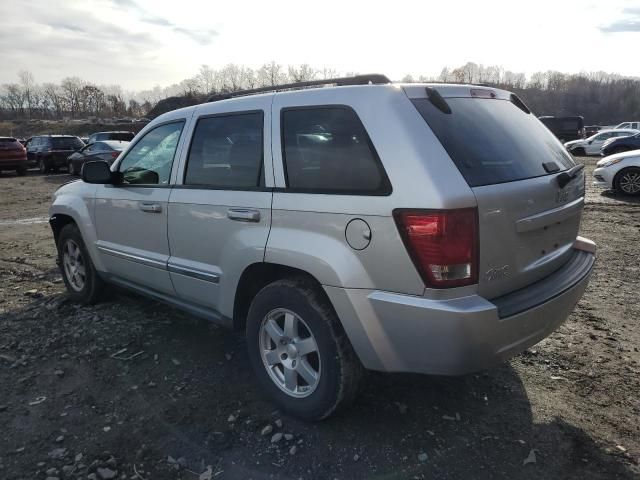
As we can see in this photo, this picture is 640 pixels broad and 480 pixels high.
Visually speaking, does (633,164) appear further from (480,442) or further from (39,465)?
(39,465)

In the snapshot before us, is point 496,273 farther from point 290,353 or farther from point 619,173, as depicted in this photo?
point 619,173

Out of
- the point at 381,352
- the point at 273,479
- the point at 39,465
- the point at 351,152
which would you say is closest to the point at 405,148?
the point at 351,152

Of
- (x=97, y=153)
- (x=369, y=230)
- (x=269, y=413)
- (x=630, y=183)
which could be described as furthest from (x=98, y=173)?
(x=97, y=153)

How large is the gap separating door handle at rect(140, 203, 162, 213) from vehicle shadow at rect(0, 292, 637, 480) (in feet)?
3.70

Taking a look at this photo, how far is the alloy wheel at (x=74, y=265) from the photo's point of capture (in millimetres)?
4926

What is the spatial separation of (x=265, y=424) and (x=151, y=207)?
1874 millimetres

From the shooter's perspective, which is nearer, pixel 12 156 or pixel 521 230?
pixel 521 230

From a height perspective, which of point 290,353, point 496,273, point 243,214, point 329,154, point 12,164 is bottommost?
point 290,353

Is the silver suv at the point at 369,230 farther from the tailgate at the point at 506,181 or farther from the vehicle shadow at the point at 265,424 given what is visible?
the vehicle shadow at the point at 265,424

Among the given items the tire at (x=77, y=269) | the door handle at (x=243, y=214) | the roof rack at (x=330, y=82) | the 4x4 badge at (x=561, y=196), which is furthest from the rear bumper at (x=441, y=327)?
the tire at (x=77, y=269)

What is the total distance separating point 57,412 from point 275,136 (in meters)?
2.25

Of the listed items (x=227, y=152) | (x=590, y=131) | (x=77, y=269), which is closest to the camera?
(x=227, y=152)

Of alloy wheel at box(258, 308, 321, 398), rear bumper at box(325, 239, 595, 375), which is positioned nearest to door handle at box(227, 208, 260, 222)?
alloy wheel at box(258, 308, 321, 398)

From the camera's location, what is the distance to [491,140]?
2.67 metres
